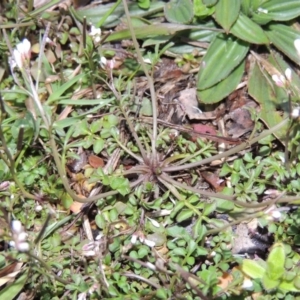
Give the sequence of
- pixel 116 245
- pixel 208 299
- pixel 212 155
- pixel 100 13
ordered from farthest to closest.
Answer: pixel 100 13 < pixel 212 155 < pixel 116 245 < pixel 208 299

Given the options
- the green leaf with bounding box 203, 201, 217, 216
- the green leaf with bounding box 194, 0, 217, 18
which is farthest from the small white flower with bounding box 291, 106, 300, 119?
the green leaf with bounding box 194, 0, 217, 18

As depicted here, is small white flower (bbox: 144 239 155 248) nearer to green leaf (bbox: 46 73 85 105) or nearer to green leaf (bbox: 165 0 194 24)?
green leaf (bbox: 46 73 85 105)

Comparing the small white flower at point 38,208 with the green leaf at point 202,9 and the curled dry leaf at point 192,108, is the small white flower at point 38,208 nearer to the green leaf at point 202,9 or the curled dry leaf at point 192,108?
the curled dry leaf at point 192,108

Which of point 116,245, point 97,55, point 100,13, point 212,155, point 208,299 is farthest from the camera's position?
point 100,13

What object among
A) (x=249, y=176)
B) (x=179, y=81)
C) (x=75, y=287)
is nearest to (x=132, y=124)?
(x=179, y=81)

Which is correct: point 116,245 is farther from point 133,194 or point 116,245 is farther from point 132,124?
point 132,124

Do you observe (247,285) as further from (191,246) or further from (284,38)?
(284,38)
